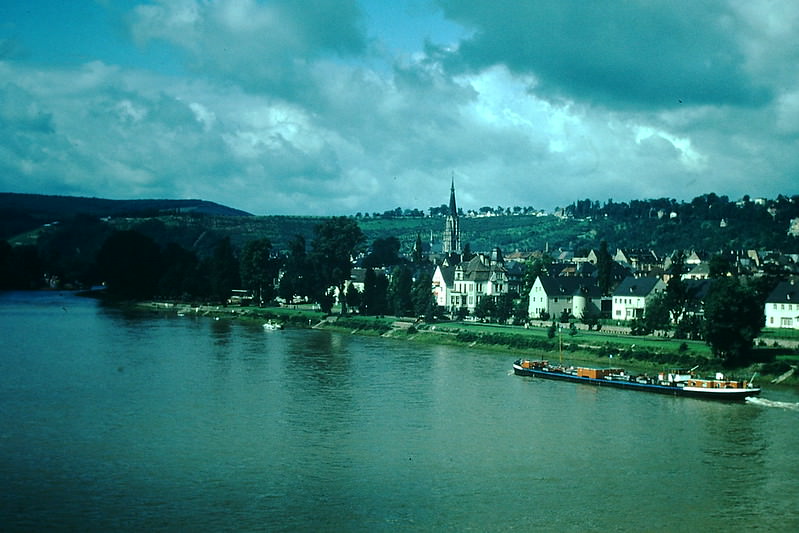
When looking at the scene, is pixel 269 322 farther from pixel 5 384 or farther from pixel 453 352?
pixel 5 384

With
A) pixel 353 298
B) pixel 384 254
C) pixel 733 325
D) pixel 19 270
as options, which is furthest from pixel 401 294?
pixel 19 270

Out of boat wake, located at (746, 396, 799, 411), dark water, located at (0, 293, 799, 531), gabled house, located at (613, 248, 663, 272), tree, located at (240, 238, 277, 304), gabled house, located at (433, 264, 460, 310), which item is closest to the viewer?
dark water, located at (0, 293, 799, 531)

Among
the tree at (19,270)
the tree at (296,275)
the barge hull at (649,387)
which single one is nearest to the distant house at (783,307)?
the barge hull at (649,387)

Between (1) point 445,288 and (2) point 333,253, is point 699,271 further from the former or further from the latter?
(2) point 333,253

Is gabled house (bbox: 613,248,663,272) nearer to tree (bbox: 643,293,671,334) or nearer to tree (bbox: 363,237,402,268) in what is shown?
tree (bbox: 363,237,402,268)

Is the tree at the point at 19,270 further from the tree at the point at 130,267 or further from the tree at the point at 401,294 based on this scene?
the tree at the point at 401,294

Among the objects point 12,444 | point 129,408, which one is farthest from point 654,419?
point 12,444

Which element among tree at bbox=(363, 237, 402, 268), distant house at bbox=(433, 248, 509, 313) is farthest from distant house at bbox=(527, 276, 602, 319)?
tree at bbox=(363, 237, 402, 268)
